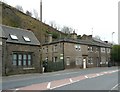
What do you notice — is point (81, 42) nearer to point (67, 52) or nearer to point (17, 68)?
point (67, 52)

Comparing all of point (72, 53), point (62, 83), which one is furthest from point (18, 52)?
point (72, 53)

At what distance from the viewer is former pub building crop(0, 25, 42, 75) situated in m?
37.4

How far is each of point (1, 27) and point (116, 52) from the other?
148 feet

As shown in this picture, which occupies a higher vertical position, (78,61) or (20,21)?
(20,21)

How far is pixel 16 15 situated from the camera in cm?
9594

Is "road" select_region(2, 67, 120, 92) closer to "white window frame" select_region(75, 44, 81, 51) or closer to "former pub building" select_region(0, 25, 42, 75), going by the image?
"former pub building" select_region(0, 25, 42, 75)

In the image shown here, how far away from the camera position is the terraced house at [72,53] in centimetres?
5731

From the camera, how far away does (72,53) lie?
59875mm

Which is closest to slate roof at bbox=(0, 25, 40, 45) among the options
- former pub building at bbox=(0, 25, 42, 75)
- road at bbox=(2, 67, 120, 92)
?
former pub building at bbox=(0, 25, 42, 75)

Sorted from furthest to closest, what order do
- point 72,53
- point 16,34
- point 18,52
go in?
1. point 72,53
2. point 16,34
3. point 18,52

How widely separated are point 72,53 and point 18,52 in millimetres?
21351

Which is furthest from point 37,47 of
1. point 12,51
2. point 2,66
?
point 2,66

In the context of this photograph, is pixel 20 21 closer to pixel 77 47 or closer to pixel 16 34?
pixel 77 47

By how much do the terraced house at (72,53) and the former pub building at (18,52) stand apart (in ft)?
18.8
